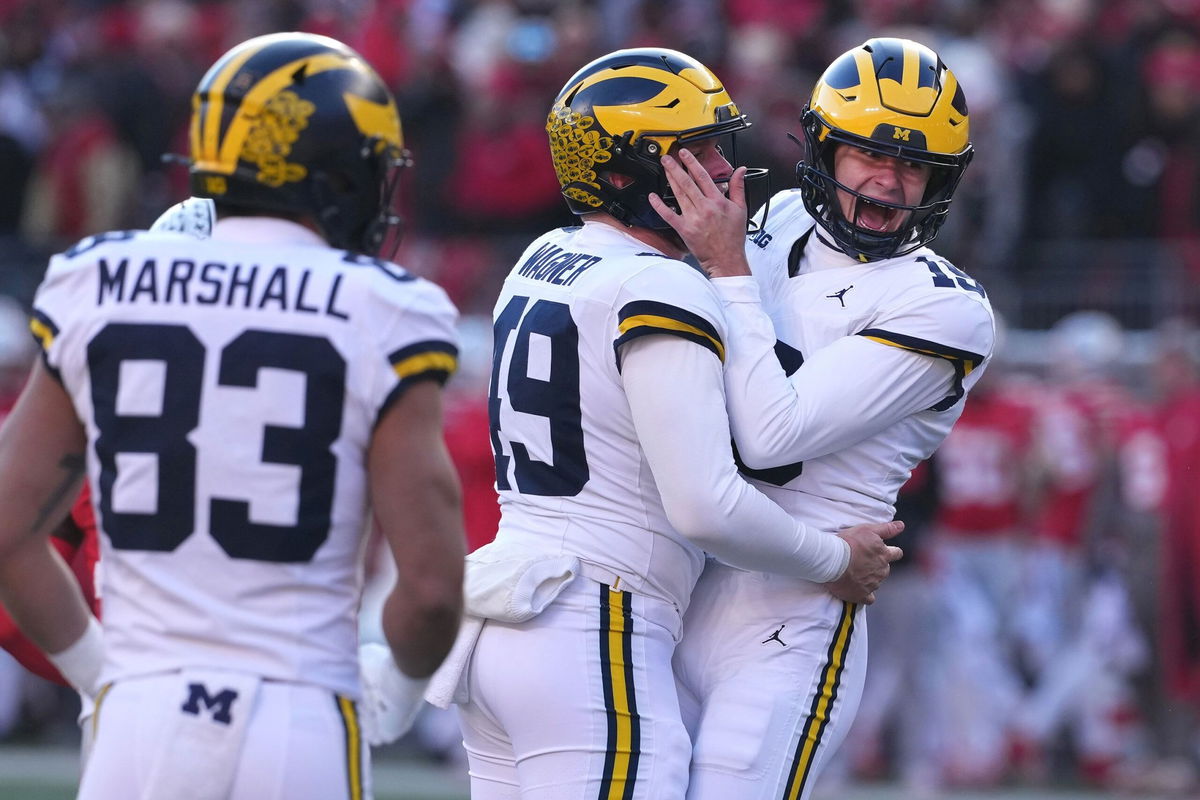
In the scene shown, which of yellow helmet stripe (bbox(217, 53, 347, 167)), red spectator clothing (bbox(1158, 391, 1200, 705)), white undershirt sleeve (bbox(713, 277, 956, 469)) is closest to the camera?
yellow helmet stripe (bbox(217, 53, 347, 167))

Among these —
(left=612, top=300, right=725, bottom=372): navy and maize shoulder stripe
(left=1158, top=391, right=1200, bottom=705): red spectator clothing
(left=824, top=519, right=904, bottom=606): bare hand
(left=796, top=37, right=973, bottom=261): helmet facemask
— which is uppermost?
(left=796, top=37, right=973, bottom=261): helmet facemask

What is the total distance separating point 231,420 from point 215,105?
521 mm

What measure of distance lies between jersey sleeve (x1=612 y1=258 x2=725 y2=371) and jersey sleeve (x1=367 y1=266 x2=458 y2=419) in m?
0.67

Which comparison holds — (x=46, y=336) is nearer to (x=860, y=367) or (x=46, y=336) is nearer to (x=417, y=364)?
(x=417, y=364)

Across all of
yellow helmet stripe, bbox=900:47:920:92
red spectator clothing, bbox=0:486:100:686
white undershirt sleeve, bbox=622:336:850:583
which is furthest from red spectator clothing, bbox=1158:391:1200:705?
red spectator clothing, bbox=0:486:100:686

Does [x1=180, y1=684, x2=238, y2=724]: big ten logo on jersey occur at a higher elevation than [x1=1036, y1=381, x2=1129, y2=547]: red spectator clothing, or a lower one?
higher

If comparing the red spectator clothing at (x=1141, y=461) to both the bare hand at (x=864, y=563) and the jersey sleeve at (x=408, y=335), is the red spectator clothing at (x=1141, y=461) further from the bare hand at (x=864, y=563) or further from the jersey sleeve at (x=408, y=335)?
the jersey sleeve at (x=408, y=335)

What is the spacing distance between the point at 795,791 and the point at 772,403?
0.80 m

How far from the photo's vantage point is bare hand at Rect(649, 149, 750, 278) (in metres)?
3.71

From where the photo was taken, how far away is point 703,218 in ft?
12.1

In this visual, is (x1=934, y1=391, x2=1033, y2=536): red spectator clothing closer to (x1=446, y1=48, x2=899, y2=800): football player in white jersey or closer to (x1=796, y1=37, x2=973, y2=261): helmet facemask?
(x1=796, y1=37, x2=973, y2=261): helmet facemask

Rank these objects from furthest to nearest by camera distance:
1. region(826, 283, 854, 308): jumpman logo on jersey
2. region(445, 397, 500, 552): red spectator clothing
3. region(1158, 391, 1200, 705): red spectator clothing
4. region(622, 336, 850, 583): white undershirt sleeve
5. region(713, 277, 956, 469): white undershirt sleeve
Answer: region(1158, 391, 1200, 705): red spectator clothing
region(445, 397, 500, 552): red spectator clothing
region(826, 283, 854, 308): jumpman logo on jersey
region(713, 277, 956, 469): white undershirt sleeve
region(622, 336, 850, 583): white undershirt sleeve

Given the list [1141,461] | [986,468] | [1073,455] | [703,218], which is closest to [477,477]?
[986,468]

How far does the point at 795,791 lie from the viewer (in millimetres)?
3689
